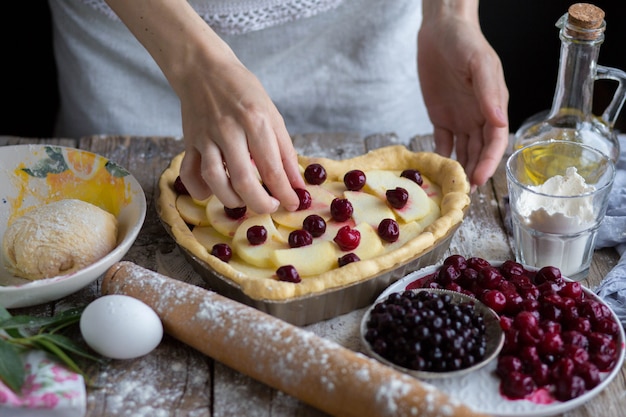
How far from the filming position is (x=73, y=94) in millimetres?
2701

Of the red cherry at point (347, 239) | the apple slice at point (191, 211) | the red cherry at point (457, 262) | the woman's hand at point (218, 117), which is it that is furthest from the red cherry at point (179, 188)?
the red cherry at point (457, 262)

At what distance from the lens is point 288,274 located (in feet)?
5.41

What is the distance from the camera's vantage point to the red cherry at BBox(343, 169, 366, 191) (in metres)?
1.97

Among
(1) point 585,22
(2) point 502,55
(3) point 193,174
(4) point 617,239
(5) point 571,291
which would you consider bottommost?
(2) point 502,55

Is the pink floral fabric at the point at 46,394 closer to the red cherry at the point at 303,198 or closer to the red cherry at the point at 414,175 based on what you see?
the red cherry at the point at 303,198

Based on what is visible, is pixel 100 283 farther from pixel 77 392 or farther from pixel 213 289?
pixel 77 392

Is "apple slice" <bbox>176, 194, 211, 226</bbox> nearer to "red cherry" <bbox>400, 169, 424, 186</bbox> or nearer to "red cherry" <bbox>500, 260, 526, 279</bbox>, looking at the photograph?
"red cherry" <bbox>400, 169, 424, 186</bbox>

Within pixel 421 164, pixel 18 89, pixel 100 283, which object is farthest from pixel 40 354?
pixel 18 89

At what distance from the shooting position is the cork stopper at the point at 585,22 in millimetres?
1896

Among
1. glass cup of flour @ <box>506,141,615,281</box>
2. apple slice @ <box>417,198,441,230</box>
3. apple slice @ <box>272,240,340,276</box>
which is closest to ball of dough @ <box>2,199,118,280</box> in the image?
apple slice @ <box>272,240,340,276</box>

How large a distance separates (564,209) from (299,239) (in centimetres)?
59

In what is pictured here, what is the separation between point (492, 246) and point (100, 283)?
0.95 m

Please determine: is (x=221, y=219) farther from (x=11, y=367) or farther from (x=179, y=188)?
(x=11, y=367)

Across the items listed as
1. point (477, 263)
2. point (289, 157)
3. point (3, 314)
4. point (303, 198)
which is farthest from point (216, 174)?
point (477, 263)
